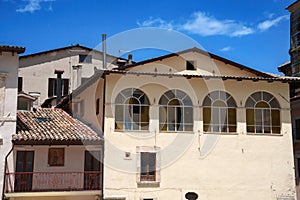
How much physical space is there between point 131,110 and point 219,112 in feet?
16.0

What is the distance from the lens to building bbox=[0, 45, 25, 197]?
2052 cm

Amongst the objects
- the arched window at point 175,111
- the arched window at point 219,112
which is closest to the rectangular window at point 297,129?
the arched window at point 219,112

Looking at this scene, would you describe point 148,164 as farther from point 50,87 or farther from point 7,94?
point 50,87

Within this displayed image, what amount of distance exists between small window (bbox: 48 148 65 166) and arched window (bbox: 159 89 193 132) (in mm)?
5527

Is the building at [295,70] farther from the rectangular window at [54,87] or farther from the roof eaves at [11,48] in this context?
the rectangular window at [54,87]


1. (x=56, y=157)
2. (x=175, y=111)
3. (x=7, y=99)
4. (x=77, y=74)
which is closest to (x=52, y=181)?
(x=56, y=157)

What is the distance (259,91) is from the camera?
77.5ft

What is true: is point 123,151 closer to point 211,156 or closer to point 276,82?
point 211,156

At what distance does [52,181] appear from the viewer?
21484 mm

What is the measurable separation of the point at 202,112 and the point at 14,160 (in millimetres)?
10122

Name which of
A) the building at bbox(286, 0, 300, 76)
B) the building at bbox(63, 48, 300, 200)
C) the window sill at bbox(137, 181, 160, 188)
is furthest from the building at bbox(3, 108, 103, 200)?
the building at bbox(286, 0, 300, 76)

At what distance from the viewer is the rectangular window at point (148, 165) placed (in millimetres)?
21672

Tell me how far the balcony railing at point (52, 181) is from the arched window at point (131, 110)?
293 cm

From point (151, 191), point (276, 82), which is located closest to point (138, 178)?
point (151, 191)
